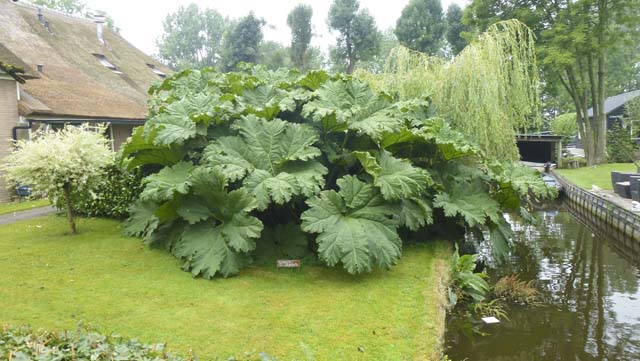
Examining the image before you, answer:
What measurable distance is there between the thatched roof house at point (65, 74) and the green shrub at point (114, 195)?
2517 millimetres

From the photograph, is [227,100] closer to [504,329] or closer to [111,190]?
[111,190]

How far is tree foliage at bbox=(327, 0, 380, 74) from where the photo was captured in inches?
1574

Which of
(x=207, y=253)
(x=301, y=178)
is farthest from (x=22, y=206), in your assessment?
(x=301, y=178)

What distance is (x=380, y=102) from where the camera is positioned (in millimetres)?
8258

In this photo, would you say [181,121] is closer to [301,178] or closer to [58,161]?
[58,161]

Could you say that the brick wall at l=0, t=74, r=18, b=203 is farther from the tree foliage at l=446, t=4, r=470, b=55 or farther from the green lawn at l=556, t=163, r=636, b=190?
the tree foliage at l=446, t=4, r=470, b=55

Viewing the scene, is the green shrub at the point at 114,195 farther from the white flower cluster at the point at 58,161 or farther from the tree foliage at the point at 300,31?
the tree foliage at the point at 300,31

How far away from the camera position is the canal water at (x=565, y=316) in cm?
620

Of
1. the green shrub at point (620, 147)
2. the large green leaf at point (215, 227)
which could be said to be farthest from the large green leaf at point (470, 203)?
the green shrub at point (620, 147)

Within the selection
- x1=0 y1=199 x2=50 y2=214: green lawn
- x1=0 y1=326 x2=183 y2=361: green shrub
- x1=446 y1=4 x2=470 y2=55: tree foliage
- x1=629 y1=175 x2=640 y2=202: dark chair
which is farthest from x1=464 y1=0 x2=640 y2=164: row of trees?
x1=0 y1=326 x2=183 y2=361: green shrub

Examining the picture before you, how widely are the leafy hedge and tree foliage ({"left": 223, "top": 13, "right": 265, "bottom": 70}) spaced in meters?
31.0

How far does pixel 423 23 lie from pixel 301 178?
119ft

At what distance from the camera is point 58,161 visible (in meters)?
7.42

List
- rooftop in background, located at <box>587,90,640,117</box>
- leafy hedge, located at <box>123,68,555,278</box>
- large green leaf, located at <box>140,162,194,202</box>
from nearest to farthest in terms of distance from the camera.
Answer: leafy hedge, located at <box>123,68,555,278</box>
large green leaf, located at <box>140,162,194,202</box>
rooftop in background, located at <box>587,90,640,117</box>
